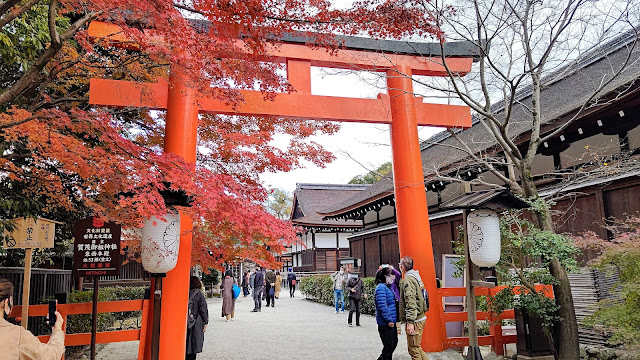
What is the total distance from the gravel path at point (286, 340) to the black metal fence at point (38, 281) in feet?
5.20

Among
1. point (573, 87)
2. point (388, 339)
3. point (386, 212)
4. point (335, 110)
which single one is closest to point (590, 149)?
point (573, 87)

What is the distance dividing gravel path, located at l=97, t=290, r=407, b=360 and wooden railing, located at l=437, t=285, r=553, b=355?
0.96 metres

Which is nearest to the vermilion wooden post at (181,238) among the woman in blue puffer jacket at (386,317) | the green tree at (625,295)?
the woman in blue puffer jacket at (386,317)

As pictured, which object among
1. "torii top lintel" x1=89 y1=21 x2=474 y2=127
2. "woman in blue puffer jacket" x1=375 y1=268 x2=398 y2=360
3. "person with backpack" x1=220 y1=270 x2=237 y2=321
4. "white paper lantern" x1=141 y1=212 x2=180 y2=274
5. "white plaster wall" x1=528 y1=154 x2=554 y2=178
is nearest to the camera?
"white paper lantern" x1=141 y1=212 x2=180 y2=274

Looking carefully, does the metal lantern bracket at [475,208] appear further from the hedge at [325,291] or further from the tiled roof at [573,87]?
the hedge at [325,291]

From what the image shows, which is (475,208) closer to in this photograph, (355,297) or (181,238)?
(181,238)

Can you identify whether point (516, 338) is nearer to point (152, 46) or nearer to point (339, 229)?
point (152, 46)

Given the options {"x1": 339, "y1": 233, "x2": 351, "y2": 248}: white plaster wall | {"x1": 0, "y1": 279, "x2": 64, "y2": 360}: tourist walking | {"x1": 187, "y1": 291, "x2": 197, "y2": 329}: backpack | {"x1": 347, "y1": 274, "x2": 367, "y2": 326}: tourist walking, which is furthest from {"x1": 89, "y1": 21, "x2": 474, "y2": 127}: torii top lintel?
{"x1": 339, "y1": 233, "x2": 351, "y2": 248}: white plaster wall

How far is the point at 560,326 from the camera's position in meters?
5.48

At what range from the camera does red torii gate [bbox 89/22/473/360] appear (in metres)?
6.59

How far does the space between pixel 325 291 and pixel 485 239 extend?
13340mm

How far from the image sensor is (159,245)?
16.7 ft

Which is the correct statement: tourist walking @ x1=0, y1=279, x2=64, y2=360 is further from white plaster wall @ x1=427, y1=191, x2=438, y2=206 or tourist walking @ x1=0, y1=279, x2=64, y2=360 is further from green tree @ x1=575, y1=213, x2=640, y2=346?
white plaster wall @ x1=427, y1=191, x2=438, y2=206

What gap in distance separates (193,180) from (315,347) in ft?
15.2
